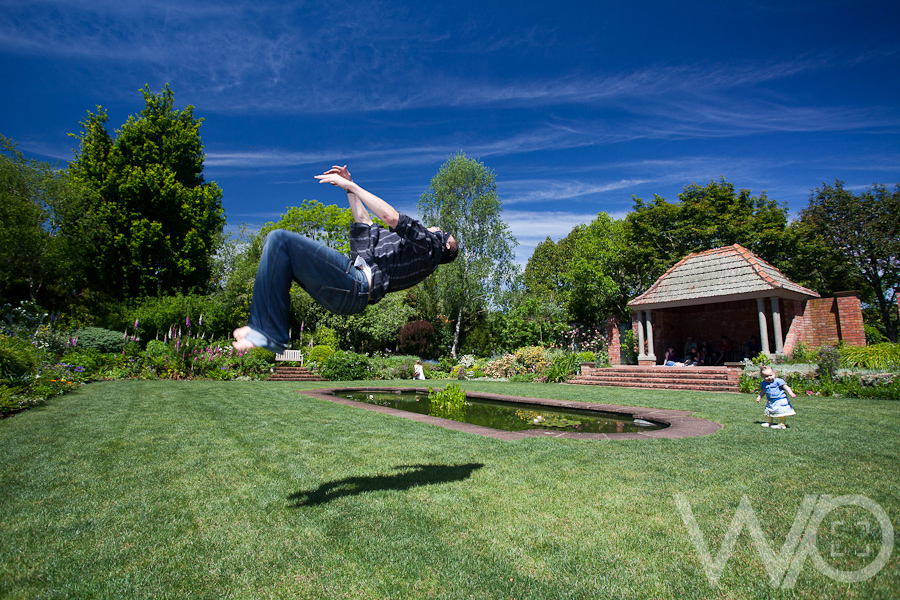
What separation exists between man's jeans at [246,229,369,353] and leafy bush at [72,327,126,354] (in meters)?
17.4

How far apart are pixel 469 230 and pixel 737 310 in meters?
15.6

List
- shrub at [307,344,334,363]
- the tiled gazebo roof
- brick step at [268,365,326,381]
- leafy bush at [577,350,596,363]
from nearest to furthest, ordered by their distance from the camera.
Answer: the tiled gazebo roof < leafy bush at [577,350,596,363] < brick step at [268,365,326,381] < shrub at [307,344,334,363]

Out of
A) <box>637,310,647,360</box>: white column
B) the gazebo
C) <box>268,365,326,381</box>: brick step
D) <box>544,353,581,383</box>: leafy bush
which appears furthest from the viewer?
<box>268,365,326,381</box>: brick step

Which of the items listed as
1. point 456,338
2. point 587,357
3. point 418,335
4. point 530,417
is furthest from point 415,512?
point 456,338

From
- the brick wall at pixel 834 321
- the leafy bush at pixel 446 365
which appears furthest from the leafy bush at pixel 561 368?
the brick wall at pixel 834 321

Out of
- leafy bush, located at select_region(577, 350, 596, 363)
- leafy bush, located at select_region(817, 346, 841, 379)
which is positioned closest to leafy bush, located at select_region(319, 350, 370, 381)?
leafy bush, located at select_region(577, 350, 596, 363)

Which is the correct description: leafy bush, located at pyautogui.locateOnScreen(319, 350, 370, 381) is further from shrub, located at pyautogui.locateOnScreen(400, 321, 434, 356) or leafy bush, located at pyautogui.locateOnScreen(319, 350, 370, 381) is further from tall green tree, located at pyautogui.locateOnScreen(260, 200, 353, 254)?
tall green tree, located at pyautogui.locateOnScreen(260, 200, 353, 254)

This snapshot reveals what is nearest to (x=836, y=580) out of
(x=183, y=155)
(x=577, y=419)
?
(x=577, y=419)

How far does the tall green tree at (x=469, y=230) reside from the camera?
94.5 feet

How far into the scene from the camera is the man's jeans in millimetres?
2873

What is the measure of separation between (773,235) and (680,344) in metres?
9.26

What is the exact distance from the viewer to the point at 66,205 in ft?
65.6

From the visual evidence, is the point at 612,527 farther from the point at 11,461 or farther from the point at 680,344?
the point at 680,344

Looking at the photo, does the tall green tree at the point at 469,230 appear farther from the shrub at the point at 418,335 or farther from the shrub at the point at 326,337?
the shrub at the point at 326,337
